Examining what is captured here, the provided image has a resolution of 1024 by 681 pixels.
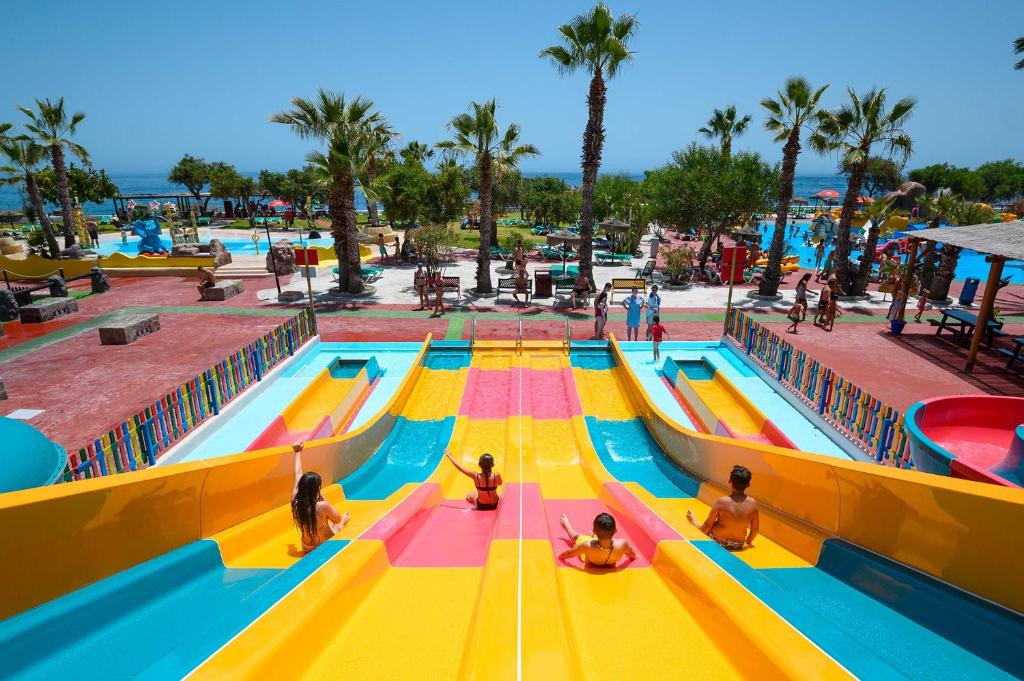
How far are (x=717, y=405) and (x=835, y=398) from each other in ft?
7.71

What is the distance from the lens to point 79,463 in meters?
7.43

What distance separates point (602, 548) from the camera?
5238 mm

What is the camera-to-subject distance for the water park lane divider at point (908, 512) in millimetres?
4141

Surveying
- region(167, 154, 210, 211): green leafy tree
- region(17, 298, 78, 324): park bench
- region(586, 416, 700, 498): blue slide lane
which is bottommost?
region(586, 416, 700, 498): blue slide lane

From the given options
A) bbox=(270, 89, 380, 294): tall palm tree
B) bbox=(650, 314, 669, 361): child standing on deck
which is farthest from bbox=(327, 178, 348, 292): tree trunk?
bbox=(650, 314, 669, 361): child standing on deck

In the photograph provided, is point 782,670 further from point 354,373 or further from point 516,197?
point 516,197

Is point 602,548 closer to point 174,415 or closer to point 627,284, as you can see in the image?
point 174,415

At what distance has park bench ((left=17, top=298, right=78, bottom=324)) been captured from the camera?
18.7 meters

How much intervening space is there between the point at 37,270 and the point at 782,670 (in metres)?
36.6

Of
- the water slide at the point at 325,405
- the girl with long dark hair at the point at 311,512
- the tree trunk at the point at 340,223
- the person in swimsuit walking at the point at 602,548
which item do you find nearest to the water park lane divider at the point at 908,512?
the person in swimsuit walking at the point at 602,548

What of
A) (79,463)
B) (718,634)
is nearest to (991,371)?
(718,634)

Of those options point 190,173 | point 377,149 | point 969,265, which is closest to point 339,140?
point 377,149

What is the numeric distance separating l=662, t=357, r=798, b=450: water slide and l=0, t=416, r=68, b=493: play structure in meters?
10.4

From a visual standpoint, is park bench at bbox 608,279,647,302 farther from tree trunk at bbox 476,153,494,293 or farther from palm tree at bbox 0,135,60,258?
palm tree at bbox 0,135,60,258
